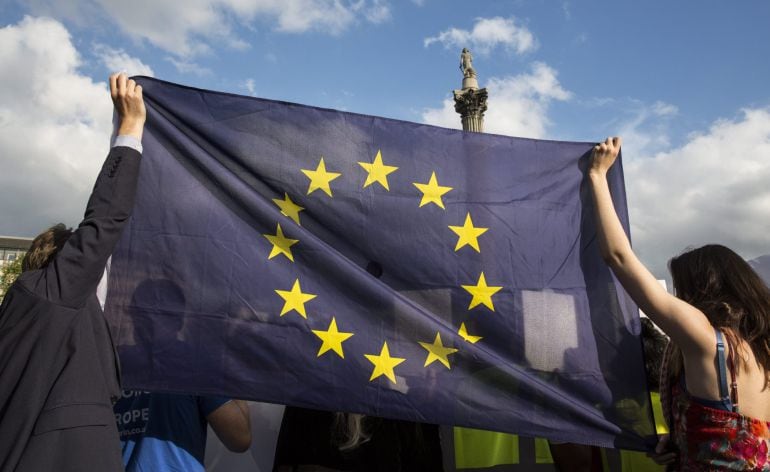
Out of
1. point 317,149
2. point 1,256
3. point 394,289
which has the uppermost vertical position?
point 1,256

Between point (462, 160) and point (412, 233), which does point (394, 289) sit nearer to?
point (412, 233)

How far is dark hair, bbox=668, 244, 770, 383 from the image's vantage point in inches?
87.1

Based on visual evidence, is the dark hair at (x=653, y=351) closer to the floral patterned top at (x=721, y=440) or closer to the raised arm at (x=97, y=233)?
the floral patterned top at (x=721, y=440)

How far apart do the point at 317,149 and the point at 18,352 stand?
5.87ft

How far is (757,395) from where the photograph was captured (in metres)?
2.16

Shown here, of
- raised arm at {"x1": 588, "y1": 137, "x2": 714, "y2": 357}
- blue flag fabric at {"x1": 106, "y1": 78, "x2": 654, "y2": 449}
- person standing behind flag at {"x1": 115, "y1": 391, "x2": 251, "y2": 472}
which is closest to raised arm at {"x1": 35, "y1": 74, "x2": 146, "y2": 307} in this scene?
blue flag fabric at {"x1": 106, "y1": 78, "x2": 654, "y2": 449}

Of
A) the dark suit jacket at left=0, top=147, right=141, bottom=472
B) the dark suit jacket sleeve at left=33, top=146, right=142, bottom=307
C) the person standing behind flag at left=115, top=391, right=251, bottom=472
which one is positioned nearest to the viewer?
the dark suit jacket at left=0, top=147, right=141, bottom=472

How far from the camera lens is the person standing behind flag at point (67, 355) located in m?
1.77

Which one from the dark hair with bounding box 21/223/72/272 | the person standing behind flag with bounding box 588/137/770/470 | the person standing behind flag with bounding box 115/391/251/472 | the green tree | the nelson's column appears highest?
the nelson's column

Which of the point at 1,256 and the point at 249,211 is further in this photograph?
the point at 1,256

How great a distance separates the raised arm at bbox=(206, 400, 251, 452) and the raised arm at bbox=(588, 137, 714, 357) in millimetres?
1954

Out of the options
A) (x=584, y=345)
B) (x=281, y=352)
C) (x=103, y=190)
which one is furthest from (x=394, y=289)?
(x=103, y=190)

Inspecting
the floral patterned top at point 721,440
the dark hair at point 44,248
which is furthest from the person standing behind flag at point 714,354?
the dark hair at point 44,248

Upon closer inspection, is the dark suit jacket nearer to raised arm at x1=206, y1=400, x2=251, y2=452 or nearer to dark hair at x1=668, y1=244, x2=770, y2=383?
raised arm at x1=206, y1=400, x2=251, y2=452
